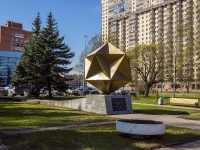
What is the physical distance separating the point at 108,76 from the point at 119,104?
1.87 m

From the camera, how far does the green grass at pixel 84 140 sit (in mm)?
7371

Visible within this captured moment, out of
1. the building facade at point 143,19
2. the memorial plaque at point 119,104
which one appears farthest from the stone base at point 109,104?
the building facade at point 143,19

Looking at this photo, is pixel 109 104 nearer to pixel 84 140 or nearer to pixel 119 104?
pixel 119 104

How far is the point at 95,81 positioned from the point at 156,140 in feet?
32.3

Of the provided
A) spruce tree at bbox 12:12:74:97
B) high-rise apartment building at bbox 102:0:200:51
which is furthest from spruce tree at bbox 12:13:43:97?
high-rise apartment building at bbox 102:0:200:51

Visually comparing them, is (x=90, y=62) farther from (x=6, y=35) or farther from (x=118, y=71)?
(x=6, y=35)

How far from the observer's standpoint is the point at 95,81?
17969 millimetres

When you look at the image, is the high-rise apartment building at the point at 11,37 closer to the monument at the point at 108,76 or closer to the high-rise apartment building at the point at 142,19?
the high-rise apartment building at the point at 142,19

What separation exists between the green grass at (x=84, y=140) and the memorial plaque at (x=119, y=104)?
7.10 metres

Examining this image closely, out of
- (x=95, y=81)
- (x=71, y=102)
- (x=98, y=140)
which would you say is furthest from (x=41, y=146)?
(x=71, y=102)

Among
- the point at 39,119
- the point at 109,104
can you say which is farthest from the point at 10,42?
the point at 39,119

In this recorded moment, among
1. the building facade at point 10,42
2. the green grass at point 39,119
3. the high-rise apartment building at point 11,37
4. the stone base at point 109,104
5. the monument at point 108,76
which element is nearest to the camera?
the green grass at point 39,119

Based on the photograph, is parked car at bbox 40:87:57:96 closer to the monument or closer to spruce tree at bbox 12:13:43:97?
spruce tree at bbox 12:13:43:97

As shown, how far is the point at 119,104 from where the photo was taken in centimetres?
1722
